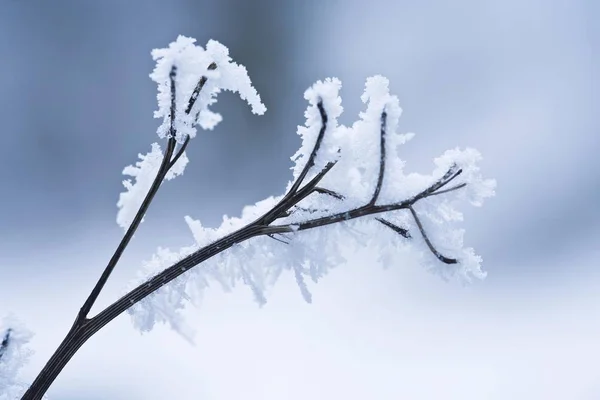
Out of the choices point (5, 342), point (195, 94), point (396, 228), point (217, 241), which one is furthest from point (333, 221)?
point (5, 342)

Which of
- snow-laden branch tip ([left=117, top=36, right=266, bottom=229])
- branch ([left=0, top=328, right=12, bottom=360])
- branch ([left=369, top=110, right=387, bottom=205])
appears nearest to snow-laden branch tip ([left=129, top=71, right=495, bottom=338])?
branch ([left=369, top=110, right=387, bottom=205])

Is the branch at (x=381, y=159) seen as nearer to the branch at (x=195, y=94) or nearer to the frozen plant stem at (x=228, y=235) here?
the frozen plant stem at (x=228, y=235)

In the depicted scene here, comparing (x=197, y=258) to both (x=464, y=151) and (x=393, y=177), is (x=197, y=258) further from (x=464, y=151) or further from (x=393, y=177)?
(x=464, y=151)

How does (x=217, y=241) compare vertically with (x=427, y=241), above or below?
above

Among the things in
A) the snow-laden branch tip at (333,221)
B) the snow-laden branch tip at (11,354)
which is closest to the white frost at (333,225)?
the snow-laden branch tip at (333,221)

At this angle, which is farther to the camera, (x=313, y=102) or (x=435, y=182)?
(x=435, y=182)

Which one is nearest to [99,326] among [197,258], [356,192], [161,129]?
[197,258]

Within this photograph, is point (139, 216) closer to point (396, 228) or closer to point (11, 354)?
point (11, 354)
